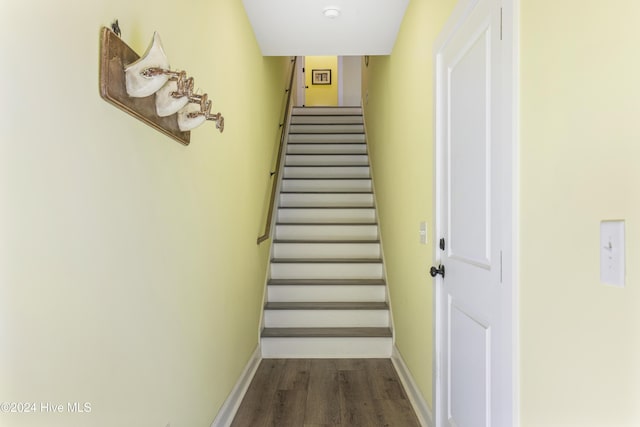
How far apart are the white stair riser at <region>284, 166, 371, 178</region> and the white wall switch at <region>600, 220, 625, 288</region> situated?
405 centimetres

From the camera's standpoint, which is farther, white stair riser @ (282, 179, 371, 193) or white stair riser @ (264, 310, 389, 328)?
white stair riser @ (282, 179, 371, 193)

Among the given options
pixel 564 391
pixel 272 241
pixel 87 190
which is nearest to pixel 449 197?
pixel 564 391

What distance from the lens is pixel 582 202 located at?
0.88 meters

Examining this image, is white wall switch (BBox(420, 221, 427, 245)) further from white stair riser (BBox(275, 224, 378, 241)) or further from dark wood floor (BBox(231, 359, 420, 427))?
white stair riser (BBox(275, 224, 378, 241))

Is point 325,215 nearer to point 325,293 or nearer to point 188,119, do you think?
point 325,293

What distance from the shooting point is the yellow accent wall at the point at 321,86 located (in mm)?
8008

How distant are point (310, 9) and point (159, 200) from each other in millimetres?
1829

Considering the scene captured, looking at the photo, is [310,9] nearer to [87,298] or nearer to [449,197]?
[449,197]

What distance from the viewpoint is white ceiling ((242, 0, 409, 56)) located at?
251 centimetres

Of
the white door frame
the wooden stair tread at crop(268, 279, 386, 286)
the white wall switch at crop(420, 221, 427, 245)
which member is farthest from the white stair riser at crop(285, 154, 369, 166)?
the white door frame

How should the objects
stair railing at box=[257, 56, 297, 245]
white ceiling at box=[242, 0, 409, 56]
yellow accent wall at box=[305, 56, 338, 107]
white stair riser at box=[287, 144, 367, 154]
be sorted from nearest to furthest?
white ceiling at box=[242, 0, 409, 56] < stair railing at box=[257, 56, 297, 245] < white stair riser at box=[287, 144, 367, 154] < yellow accent wall at box=[305, 56, 338, 107]

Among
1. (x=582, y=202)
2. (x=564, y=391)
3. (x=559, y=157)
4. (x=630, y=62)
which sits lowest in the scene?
(x=564, y=391)

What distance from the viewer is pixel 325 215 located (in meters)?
4.36

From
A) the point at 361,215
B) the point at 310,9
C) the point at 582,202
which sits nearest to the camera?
the point at 582,202
